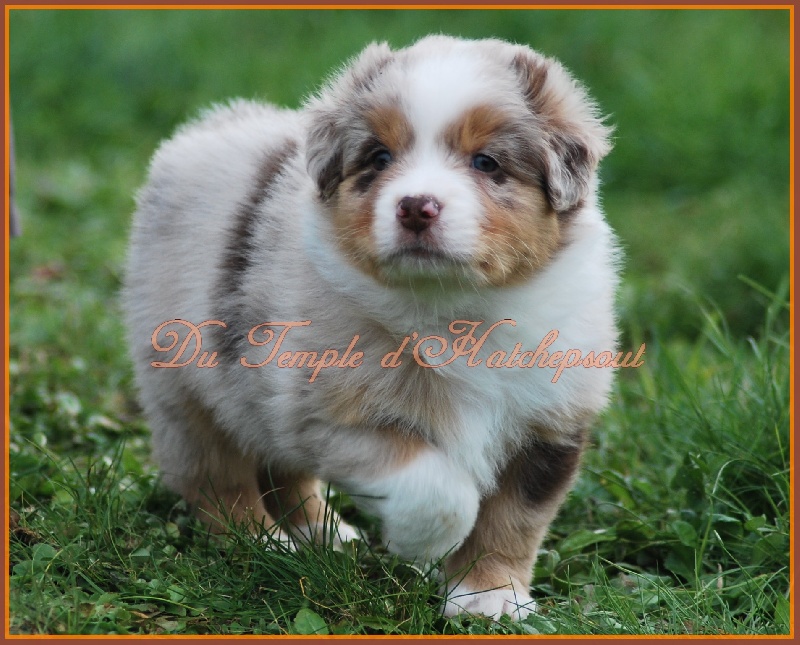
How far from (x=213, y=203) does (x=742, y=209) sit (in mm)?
4062

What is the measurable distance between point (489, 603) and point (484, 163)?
4.35 feet

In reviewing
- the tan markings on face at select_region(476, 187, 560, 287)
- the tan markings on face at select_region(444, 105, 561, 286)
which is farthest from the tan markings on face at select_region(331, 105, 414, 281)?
the tan markings on face at select_region(476, 187, 560, 287)

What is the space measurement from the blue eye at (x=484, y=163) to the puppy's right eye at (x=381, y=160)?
25cm

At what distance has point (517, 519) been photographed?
355 cm

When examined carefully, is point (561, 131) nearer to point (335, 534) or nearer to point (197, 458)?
point (335, 534)

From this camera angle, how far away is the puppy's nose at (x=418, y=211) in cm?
297

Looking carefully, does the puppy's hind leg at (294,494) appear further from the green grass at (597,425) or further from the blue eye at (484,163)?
the blue eye at (484,163)

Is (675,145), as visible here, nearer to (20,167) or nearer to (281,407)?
(20,167)

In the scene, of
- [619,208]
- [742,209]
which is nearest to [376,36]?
[619,208]

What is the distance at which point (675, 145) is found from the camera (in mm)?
7707

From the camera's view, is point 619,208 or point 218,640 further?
point 619,208

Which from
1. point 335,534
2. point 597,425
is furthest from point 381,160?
point 597,425

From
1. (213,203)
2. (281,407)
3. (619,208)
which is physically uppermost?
(213,203)

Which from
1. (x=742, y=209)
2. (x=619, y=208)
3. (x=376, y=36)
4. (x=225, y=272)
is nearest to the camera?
(x=225, y=272)
